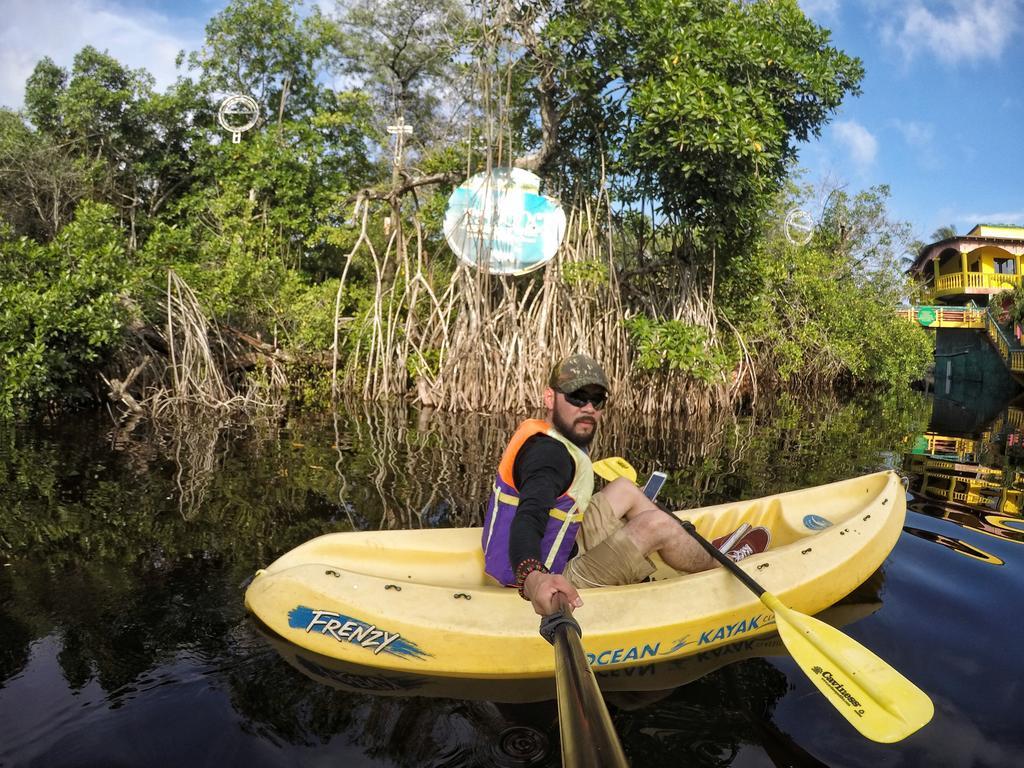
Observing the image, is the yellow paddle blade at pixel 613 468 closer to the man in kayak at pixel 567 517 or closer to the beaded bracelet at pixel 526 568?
the man in kayak at pixel 567 517

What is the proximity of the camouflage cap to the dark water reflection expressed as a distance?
140cm

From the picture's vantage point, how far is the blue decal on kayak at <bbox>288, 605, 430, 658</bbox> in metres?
3.06

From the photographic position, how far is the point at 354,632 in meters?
3.10

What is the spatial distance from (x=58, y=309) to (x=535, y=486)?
913 cm

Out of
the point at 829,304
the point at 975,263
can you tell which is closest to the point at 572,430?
the point at 829,304

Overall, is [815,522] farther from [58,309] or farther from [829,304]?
[829,304]

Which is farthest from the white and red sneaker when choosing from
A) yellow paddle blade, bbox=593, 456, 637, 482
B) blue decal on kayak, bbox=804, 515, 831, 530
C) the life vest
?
the life vest

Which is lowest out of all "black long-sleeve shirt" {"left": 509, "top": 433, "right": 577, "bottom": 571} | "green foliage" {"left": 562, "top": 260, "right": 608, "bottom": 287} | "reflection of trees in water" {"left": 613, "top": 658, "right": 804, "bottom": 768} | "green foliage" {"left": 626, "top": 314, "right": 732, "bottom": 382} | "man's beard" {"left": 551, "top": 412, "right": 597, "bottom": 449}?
"reflection of trees in water" {"left": 613, "top": 658, "right": 804, "bottom": 768}

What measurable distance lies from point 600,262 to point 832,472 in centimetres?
525

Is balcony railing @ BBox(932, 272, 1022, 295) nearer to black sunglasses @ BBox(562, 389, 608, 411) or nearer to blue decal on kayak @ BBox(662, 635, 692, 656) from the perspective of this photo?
blue decal on kayak @ BBox(662, 635, 692, 656)

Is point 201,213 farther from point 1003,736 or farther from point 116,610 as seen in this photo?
point 1003,736

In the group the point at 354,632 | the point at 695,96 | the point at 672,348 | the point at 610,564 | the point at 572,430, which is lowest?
the point at 354,632

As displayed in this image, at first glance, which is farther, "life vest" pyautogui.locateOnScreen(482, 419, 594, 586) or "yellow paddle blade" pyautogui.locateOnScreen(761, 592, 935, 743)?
"life vest" pyautogui.locateOnScreen(482, 419, 594, 586)

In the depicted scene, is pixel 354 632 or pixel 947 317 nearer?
pixel 354 632
